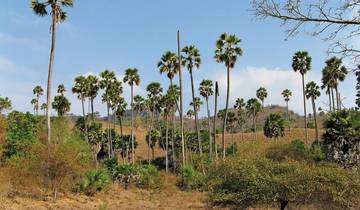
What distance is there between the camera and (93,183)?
44531 mm

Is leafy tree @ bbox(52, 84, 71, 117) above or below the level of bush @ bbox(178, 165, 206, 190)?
above

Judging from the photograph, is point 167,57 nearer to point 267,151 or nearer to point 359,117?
point 267,151

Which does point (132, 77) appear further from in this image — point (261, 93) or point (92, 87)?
point (261, 93)

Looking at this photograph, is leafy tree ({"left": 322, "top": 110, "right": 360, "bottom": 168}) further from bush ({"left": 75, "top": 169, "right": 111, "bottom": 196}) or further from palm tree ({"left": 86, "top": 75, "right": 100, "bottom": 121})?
palm tree ({"left": 86, "top": 75, "right": 100, "bottom": 121})

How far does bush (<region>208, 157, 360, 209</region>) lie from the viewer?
2506 cm

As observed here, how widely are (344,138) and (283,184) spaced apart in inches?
656

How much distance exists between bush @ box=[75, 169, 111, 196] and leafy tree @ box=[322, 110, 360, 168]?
20431mm

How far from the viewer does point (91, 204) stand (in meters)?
39.2

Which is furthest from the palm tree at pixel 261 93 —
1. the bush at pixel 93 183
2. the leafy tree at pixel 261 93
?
the bush at pixel 93 183

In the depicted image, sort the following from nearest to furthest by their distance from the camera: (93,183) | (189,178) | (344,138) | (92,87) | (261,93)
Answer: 1. (344,138)
2. (93,183)
3. (189,178)
4. (92,87)
5. (261,93)

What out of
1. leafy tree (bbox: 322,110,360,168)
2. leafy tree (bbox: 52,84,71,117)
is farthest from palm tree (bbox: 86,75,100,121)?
leafy tree (bbox: 322,110,360,168)

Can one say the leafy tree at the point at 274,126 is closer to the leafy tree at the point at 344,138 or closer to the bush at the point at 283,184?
the leafy tree at the point at 344,138

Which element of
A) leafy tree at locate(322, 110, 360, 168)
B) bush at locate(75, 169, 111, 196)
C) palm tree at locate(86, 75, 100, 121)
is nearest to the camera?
leafy tree at locate(322, 110, 360, 168)

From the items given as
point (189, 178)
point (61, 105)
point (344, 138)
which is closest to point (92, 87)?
point (61, 105)
